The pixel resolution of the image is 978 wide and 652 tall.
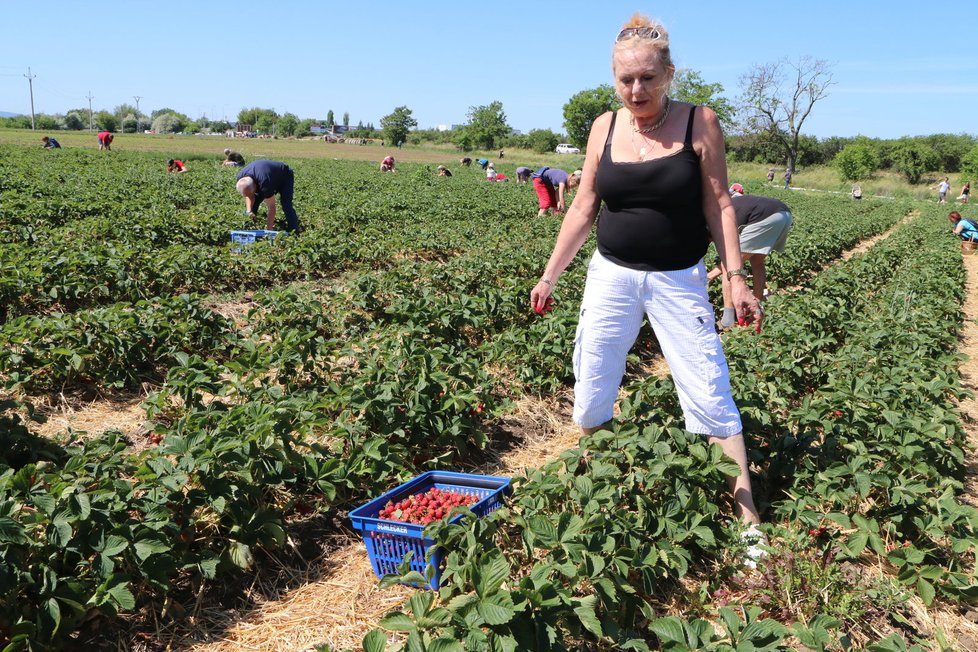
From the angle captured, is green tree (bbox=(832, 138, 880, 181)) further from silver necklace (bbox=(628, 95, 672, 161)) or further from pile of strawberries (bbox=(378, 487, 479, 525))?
pile of strawberries (bbox=(378, 487, 479, 525))

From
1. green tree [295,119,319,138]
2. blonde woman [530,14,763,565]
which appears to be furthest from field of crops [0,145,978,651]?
green tree [295,119,319,138]

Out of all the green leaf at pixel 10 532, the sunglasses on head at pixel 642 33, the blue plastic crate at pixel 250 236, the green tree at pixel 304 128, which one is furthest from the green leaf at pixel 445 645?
the green tree at pixel 304 128

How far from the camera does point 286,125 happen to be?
159 m

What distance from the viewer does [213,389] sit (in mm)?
3855

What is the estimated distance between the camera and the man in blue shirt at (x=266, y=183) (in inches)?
378

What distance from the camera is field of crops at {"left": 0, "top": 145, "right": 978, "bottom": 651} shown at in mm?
2352

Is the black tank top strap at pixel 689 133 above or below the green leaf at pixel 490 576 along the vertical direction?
above

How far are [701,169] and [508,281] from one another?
4736mm

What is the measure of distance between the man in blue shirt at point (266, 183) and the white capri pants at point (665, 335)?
7675mm

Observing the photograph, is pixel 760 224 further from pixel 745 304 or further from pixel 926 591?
pixel 926 591

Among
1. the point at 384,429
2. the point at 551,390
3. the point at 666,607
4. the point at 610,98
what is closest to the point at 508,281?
the point at 551,390

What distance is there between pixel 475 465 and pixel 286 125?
168 meters

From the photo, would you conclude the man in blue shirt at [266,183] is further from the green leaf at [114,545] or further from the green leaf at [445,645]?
the green leaf at [445,645]

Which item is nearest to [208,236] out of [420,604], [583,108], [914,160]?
[420,604]
